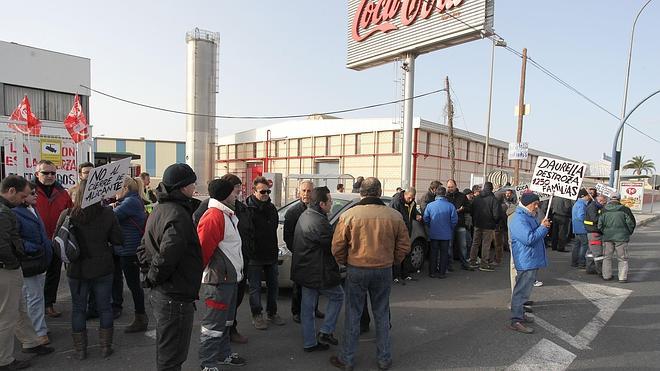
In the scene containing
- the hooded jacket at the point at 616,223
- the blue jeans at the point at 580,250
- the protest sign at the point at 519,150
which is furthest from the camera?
the protest sign at the point at 519,150

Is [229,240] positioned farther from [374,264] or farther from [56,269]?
[56,269]

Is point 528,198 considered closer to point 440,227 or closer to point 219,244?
point 440,227

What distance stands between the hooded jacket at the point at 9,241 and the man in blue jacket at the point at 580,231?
9.77 m

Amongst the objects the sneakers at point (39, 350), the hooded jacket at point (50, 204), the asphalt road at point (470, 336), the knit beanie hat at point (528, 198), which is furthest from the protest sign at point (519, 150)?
the sneakers at point (39, 350)

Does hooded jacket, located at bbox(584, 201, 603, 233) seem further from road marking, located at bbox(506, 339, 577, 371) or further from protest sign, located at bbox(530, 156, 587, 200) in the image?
road marking, located at bbox(506, 339, 577, 371)

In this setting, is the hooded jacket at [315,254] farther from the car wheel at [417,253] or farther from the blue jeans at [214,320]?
the car wheel at [417,253]

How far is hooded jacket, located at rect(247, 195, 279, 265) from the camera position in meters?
4.95

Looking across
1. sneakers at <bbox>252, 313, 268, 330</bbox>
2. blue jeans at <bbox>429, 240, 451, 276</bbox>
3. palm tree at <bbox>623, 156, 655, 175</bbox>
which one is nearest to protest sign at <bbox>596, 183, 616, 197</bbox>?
blue jeans at <bbox>429, 240, 451, 276</bbox>

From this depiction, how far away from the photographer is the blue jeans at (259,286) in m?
4.96

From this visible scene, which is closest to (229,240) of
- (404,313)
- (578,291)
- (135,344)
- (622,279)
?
(135,344)

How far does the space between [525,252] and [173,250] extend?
4.35 meters

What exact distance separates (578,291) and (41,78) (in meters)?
24.4

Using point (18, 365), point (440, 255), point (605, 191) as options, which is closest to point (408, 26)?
point (605, 191)

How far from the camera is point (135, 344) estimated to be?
4418 mm
